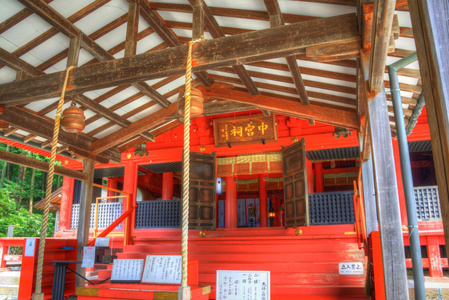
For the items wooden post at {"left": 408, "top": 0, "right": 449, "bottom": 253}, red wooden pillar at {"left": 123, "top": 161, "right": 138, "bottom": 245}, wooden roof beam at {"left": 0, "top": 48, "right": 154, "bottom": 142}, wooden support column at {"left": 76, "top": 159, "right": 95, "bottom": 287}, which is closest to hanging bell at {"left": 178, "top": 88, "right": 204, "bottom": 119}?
wooden roof beam at {"left": 0, "top": 48, "right": 154, "bottom": 142}

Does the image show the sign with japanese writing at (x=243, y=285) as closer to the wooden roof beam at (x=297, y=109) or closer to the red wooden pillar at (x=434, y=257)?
the wooden roof beam at (x=297, y=109)

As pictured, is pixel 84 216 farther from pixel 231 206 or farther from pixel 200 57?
pixel 200 57

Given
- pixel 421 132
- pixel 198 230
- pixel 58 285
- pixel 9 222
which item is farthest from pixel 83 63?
pixel 9 222

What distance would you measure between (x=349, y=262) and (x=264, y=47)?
13.1 ft

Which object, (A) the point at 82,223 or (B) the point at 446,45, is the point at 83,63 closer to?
(A) the point at 82,223

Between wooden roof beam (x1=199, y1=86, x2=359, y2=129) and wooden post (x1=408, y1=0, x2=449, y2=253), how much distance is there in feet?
16.2

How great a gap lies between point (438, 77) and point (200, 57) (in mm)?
2987

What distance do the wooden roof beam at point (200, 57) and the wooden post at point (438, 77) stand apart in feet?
7.52

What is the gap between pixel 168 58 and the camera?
4.05m

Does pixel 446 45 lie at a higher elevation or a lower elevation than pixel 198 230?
higher

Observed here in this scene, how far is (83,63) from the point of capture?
5383 mm

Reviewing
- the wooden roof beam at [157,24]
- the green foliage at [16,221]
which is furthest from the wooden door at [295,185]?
the green foliage at [16,221]

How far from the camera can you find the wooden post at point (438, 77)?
1197 mm

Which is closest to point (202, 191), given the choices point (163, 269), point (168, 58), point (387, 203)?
point (163, 269)
